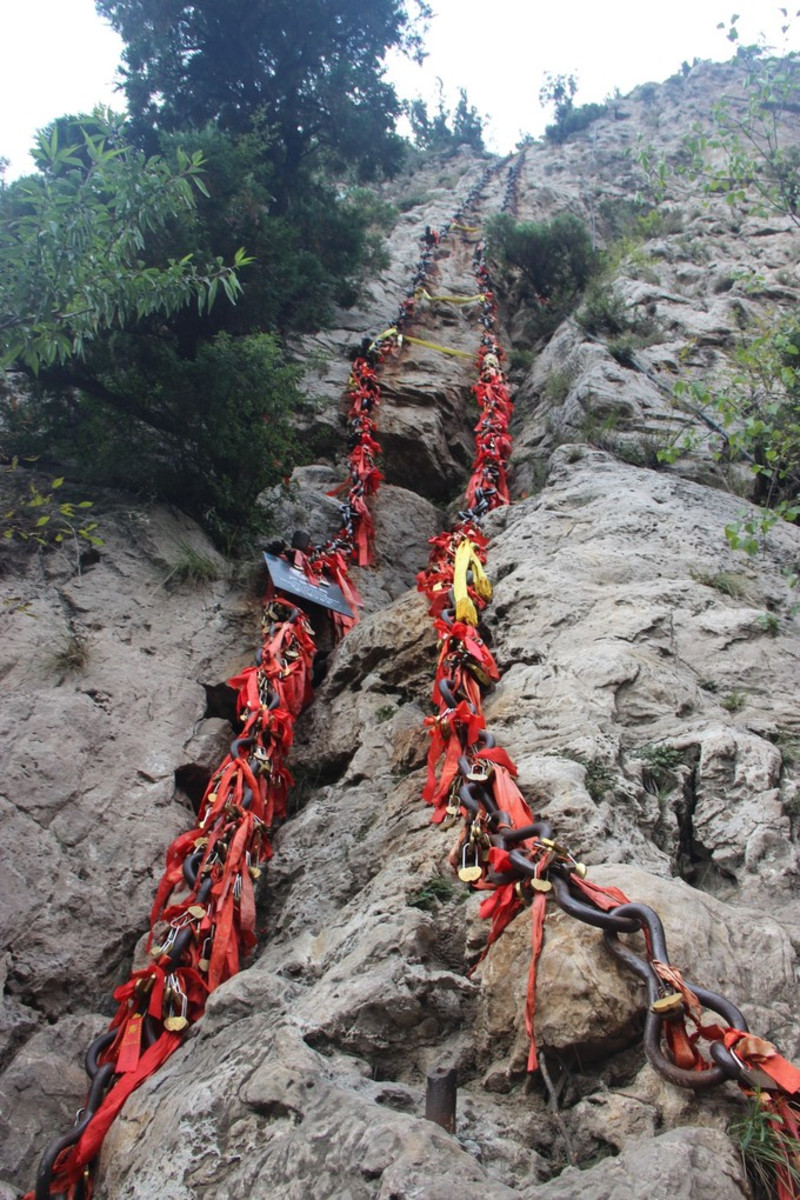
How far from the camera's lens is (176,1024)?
8.48ft

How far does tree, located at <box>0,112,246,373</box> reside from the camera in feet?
12.5

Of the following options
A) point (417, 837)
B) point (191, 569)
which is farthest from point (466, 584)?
point (191, 569)

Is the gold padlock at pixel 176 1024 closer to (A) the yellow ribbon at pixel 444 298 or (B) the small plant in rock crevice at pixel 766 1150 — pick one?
(B) the small plant in rock crevice at pixel 766 1150

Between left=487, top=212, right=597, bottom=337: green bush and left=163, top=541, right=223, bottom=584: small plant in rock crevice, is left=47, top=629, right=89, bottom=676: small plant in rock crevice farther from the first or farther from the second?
left=487, top=212, right=597, bottom=337: green bush

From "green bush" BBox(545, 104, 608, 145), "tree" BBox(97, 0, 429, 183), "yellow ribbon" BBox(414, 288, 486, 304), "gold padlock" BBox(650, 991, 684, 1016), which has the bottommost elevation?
"gold padlock" BBox(650, 991, 684, 1016)

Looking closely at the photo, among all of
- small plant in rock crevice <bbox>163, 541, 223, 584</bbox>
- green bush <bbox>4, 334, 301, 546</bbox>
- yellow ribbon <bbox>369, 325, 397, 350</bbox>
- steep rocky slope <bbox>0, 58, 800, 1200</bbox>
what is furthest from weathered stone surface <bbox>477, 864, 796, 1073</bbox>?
yellow ribbon <bbox>369, 325, 397, 350</bbox>

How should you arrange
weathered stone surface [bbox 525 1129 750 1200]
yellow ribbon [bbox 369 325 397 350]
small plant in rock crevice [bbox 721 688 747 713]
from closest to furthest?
weathered stone surface [bbox 525 1129 750 1200] < small plant in rock crevice [bbox 721 688 747 713] < yellow ribbon [bbox 369 325 397 350]

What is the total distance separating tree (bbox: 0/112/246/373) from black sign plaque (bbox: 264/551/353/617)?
172 centimetres

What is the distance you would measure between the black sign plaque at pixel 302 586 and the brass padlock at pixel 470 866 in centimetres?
288

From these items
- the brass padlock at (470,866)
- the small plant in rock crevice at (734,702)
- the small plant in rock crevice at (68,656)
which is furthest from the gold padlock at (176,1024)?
the small plant in rock crevice at (734,702)

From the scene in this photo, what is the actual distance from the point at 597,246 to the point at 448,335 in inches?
189

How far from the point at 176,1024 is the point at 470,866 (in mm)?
1101

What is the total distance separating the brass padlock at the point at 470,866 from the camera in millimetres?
2381

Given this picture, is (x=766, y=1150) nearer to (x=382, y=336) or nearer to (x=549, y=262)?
(x=382, y=336)
